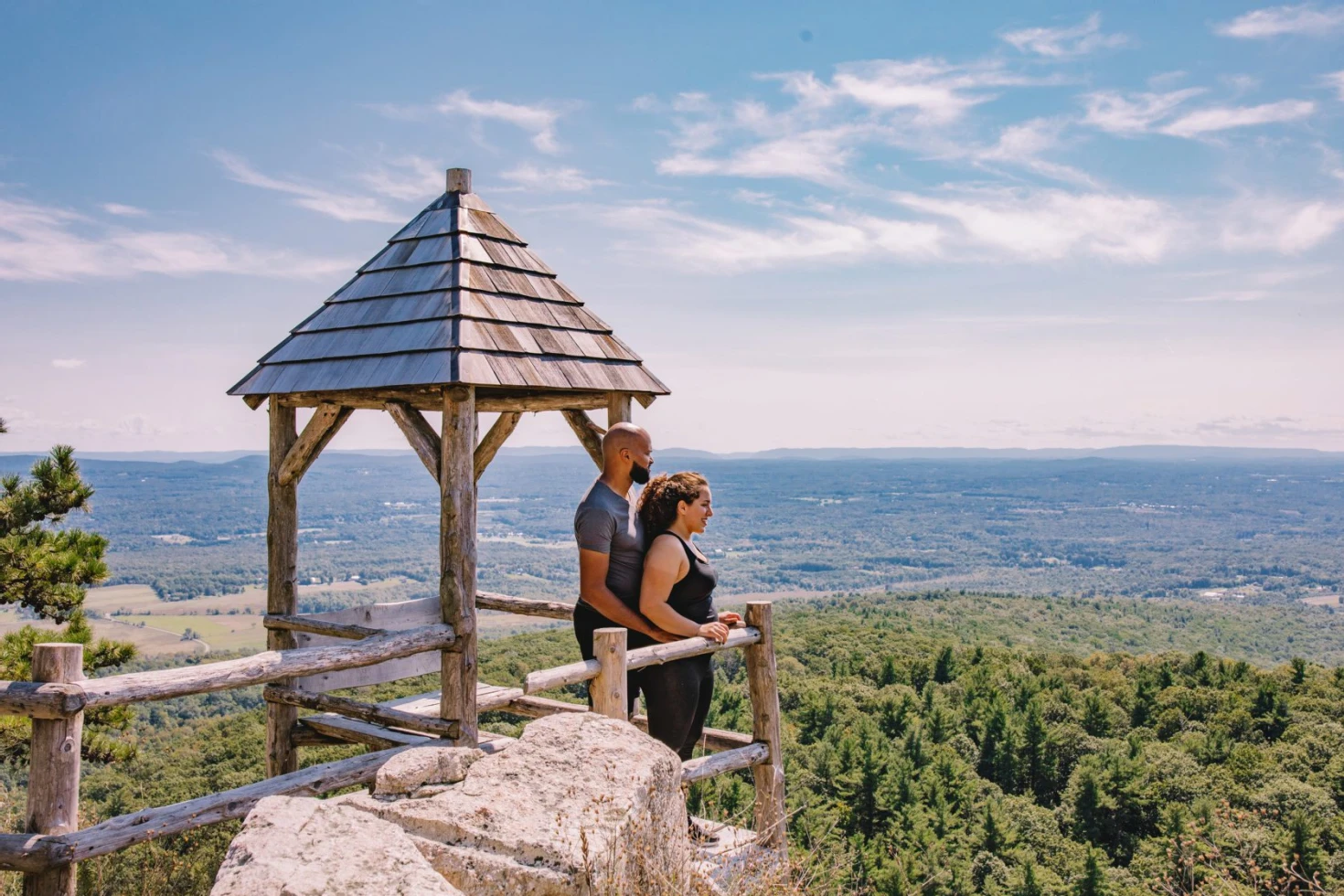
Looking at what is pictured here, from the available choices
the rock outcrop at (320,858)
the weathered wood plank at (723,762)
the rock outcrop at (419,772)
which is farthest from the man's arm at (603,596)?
the rock outcrop at (320,858)

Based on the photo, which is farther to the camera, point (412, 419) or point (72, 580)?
point (72, 580)

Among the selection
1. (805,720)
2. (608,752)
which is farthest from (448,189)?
(805,720)

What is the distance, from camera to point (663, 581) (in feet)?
16.1

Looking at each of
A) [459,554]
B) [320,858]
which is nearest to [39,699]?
[320,858]

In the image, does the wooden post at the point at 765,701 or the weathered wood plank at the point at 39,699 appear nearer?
the weathered wood plank at the point at 39,699

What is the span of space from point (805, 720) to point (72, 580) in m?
25.9

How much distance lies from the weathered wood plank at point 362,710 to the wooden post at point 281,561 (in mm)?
97

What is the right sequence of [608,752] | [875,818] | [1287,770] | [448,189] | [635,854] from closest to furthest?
[635,854] < [608,752] < [448,189] < [1287,770] < [875,818]

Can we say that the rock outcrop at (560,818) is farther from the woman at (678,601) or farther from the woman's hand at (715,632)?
the woman's hand at (715,632)

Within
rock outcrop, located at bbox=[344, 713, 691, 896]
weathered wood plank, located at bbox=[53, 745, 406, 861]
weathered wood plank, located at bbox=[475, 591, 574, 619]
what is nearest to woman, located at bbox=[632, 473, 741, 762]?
rock outcrop, located at bbox=[344, 713, 691, 896]

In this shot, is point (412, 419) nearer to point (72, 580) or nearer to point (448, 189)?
point (448, 189)

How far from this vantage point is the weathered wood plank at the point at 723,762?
497 centimetres

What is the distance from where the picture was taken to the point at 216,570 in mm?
174125

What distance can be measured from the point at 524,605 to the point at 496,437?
134cm
